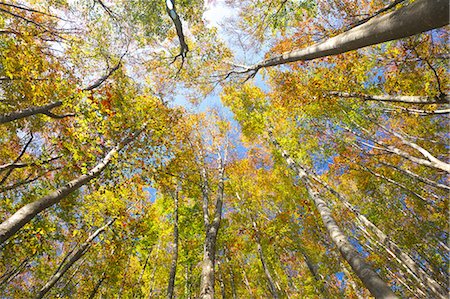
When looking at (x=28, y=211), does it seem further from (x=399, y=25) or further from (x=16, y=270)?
(x=16, y=270)

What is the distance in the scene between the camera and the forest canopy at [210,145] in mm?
5508

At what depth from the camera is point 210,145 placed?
1406cm

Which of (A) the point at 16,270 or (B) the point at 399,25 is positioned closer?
(B) the point at 399,25

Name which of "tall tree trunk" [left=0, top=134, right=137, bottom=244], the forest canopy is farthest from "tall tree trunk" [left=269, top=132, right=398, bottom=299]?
"tall tree trunk" [left=0, top=134, right=137, bottom=244]

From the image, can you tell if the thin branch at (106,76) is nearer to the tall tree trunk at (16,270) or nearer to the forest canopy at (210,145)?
the forest canopy at (210,145)

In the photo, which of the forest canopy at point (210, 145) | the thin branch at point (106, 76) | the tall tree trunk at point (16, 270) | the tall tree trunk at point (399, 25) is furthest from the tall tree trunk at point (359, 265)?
the tall tree trunk at point (16, 270)

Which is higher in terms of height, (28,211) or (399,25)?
(28,211)

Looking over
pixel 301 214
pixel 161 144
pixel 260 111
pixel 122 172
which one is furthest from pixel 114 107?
pixel 301 214

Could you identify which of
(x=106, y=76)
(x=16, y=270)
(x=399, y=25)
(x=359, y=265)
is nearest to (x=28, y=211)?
(x=359, y=265)

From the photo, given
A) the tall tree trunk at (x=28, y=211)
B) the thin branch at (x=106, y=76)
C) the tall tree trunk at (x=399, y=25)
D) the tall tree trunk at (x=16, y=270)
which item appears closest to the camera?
the tall tree trunk at (x=399, y=25)

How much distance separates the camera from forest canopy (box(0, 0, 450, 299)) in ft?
18.1

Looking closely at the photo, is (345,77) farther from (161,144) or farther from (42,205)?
(42,205)

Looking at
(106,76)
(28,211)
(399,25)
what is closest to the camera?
(399,25)

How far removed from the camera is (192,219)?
10750 mm
